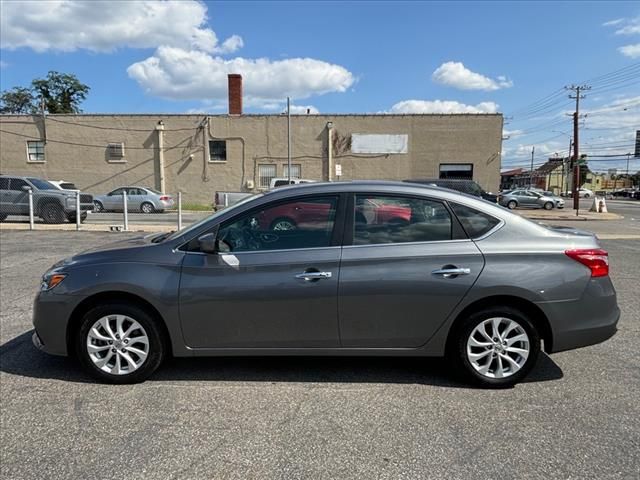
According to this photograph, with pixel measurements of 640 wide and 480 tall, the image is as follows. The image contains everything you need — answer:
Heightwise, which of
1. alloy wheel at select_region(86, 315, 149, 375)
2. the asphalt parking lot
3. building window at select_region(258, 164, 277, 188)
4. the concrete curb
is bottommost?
the asphalt parking lot

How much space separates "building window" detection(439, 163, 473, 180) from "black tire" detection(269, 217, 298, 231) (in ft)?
93.1

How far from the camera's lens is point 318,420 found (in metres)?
3.31

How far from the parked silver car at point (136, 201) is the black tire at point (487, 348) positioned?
23643 mm

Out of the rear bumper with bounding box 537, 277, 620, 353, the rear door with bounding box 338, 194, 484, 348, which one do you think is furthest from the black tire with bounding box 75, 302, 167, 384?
the rear bumper with bounding box 537, 277, 620, 353

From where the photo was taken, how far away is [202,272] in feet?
12.3

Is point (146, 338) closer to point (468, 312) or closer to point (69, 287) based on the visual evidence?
point (69, 287)

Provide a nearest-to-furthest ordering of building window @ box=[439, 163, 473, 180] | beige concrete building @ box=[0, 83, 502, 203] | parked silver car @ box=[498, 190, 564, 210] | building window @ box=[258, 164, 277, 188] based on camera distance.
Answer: beige concrete building @ box=[0, 83, 502, 203], building window @ box=[439, 163, 473, 180], building window @ box=[258, 164, 277, 188], parked silver car @ box=[498, 190, 564, 210]

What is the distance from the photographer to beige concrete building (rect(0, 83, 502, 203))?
30531 millimetres

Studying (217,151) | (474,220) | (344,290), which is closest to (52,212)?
(344,290)

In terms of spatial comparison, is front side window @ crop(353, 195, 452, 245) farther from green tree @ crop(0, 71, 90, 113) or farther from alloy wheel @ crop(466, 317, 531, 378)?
green tree @ crop(0, 71, 90, 113)

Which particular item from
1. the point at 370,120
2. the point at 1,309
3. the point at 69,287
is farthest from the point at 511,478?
the point at 370,120

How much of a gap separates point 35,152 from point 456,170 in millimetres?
28133

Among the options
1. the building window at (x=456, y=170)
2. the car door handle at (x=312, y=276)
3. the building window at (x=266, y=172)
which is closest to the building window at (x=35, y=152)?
the building window at (x=266, y=172)

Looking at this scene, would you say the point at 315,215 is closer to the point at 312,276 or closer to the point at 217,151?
the point at 312,276
